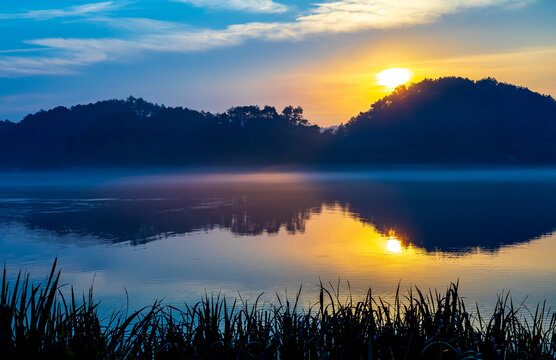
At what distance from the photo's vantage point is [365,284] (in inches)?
369

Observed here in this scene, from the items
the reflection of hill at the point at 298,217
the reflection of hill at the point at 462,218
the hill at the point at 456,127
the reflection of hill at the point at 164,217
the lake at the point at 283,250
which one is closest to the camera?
the lake at the point at 283,250

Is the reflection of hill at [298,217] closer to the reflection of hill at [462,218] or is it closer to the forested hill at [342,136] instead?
the reflection of hill at [462,218]

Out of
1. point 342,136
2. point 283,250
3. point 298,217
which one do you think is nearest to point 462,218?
point 298,217

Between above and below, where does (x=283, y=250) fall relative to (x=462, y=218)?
below

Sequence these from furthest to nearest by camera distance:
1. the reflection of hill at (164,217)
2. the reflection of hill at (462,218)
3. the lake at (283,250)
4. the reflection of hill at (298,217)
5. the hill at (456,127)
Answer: the hill at (456,127) → the reflection of hill at (164,217) → the reflection of hill at (298,217) → the reflection of hill at (462,218) → the lake at (283,250)

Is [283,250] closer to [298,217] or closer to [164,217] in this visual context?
[298,217]

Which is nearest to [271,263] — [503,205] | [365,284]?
[365,284]

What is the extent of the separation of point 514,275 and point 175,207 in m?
17.9

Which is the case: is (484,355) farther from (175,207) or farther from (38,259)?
(175,207)

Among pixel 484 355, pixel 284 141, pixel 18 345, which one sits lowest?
pixel 484 355

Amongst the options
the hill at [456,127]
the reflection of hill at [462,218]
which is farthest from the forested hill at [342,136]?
the reflection of hill at [462,218]

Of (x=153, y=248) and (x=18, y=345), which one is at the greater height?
(x=18, y=345)

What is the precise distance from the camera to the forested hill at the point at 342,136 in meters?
96.4

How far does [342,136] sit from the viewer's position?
4154 inches
